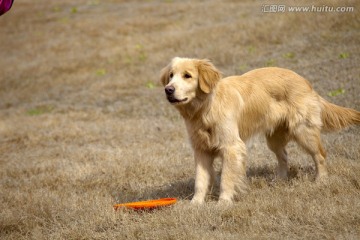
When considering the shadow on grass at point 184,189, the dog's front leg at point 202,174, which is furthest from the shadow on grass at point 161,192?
the dog's front leg at point 202,174

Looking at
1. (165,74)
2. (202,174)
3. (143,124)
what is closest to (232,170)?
(202,174)

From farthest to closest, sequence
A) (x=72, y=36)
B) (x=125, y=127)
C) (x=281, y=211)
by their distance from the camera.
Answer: (x=72, y=36), (x=125, y=127), (x=281, y=211)

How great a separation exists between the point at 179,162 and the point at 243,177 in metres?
1.98

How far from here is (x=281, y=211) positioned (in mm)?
4641

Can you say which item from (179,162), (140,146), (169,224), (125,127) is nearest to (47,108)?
(125,127)

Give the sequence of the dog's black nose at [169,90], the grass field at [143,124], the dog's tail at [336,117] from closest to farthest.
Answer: the grass field at [143,124], the dog's black nose at [169,90], the dog's tail at [336,117]

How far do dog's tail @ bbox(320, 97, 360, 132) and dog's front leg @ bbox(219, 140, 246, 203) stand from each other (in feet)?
5.19

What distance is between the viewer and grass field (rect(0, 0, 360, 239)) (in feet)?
15.6

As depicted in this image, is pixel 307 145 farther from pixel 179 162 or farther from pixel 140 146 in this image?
pixel 140 146

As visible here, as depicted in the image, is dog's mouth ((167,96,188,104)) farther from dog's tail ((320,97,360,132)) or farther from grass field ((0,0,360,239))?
dog's tail ((320,97,360,132))

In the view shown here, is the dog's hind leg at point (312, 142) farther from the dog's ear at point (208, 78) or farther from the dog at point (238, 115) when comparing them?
the dog's ear at point (208, 78)

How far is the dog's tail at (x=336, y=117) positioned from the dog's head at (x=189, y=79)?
5.85 feet

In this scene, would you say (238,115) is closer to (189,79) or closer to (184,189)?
(189,79)

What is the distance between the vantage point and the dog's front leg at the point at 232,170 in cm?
551
